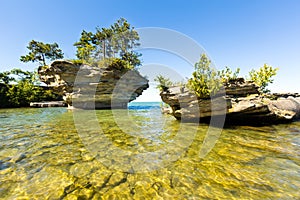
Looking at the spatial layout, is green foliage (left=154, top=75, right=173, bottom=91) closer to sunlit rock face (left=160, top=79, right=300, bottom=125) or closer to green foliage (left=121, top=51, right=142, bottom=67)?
sunlit rock face (left=160, top=79, right=300, bottom=125)

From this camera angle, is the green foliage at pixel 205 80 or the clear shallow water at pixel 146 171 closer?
the clear shallow water at pixel 146 171

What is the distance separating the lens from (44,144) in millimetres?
4957

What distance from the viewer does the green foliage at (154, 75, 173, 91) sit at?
10336 mm

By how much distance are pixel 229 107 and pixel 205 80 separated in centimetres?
245

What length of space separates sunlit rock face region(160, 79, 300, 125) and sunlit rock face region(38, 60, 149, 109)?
14288mm

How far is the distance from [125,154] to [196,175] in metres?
2.24

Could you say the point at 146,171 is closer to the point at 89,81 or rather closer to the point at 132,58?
the point at 89,81

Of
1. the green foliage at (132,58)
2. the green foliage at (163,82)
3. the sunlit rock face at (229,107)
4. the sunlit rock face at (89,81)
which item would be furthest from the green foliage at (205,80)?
the green foliage at (132,58)

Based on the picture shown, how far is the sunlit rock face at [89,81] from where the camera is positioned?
2030 centimetres

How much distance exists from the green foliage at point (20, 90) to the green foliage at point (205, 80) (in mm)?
37150

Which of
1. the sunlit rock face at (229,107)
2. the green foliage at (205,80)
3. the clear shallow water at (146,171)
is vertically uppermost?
the green foliage at (205,80)

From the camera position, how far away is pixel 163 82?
442 inches

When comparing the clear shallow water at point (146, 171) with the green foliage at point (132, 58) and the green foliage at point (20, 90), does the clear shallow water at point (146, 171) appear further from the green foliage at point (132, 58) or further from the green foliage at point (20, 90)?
the green foliage at point (20, 90)

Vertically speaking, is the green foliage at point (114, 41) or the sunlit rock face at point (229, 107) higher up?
the green foliage at point (114, 41)
